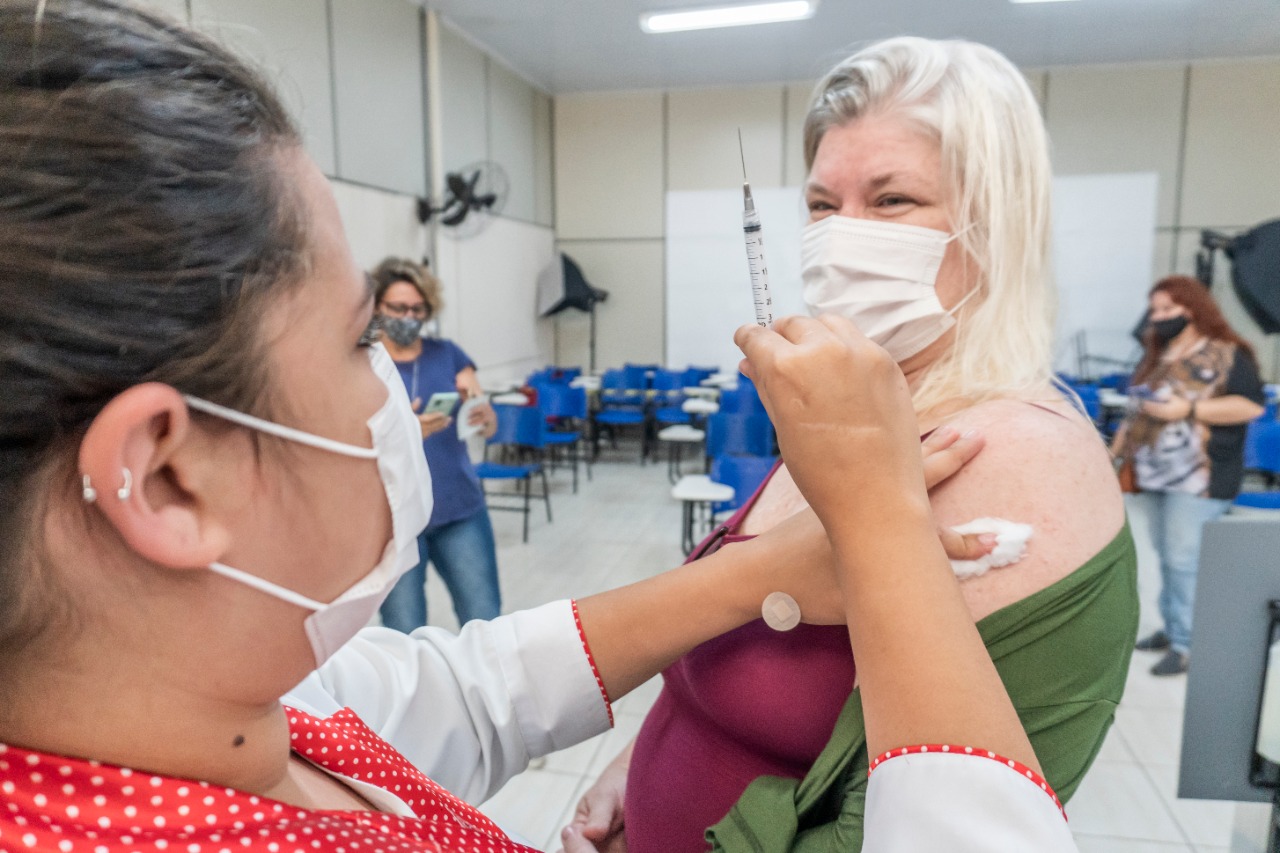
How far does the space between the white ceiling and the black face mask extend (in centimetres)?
361

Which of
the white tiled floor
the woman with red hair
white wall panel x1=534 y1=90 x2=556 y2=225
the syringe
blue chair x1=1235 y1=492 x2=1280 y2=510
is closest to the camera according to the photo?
the syringe

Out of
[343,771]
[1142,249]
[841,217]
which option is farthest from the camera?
[1142,249]

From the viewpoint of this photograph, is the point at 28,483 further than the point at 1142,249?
No

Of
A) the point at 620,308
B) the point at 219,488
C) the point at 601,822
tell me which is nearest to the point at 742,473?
the point at 601,822

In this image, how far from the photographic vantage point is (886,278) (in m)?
1.02

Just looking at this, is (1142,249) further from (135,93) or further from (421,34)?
(135,93)

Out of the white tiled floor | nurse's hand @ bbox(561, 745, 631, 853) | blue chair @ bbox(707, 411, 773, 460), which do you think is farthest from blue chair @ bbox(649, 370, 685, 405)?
nurse's hand @ bbox(561, 745, 631, 853)

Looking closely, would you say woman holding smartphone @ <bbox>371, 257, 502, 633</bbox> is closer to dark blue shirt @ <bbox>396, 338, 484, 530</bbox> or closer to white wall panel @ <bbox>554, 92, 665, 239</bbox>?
dark blue shirt @ <bbox>396, 338, 484, 530</bbox>

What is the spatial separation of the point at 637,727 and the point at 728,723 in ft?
6.50

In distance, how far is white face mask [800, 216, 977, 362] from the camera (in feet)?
3.24

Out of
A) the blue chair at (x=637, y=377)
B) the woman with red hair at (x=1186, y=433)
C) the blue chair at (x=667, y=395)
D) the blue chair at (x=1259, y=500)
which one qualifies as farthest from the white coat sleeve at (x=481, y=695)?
the blue chair at (x=637, y=377)

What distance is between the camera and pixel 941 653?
1.77ft

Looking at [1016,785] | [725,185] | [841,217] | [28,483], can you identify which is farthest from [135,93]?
[725,185]

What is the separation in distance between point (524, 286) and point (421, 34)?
2.49 metres
